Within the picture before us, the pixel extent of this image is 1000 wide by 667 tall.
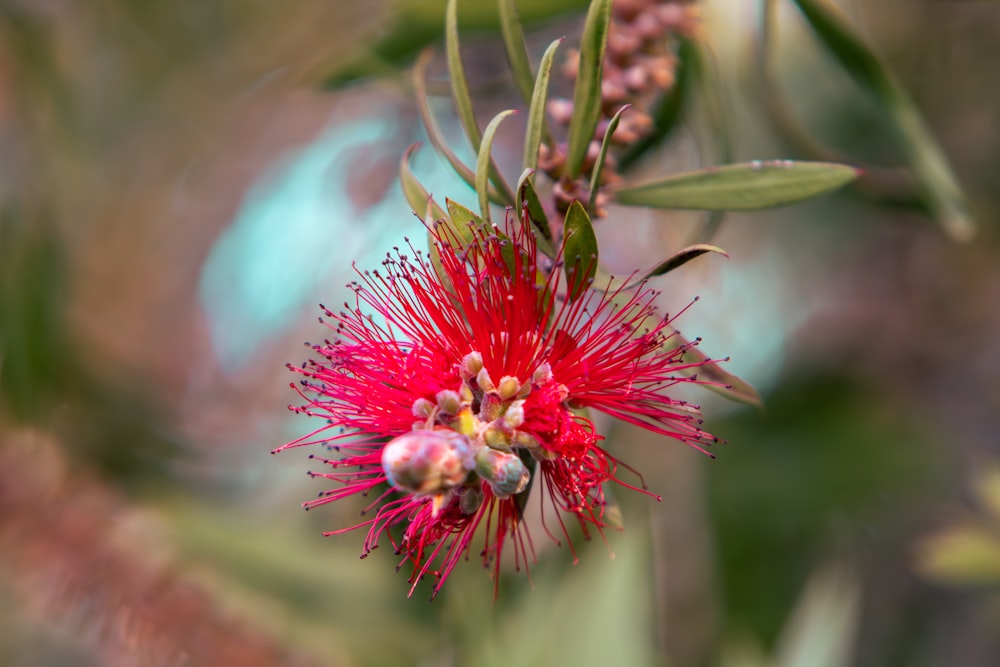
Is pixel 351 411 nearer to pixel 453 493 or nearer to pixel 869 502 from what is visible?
pixel 453 493

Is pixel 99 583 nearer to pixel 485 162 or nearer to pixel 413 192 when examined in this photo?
pixel 413 192

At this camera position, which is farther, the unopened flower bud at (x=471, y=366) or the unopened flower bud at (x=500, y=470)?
the unopened flower bud at (x=471, y=366)

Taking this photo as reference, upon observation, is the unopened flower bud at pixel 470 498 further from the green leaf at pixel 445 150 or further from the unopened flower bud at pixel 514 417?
the green leaf at pixel 445 150

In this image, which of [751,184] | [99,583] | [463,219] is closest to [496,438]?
[463,219]

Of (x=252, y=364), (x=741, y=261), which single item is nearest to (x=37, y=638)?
(x=252, y=364)

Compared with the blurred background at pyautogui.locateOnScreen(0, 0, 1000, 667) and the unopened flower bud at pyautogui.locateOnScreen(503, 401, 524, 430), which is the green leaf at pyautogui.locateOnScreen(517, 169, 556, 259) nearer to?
the unopened flower bud at pyautogui.locateOnScreen(503, 401, 524, 430)

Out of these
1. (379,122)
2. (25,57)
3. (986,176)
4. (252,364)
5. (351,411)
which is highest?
(379,122)

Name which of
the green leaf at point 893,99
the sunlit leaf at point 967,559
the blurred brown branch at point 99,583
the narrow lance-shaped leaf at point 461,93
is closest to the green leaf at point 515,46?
the narrow lance-shaped leaf at point 461,93
